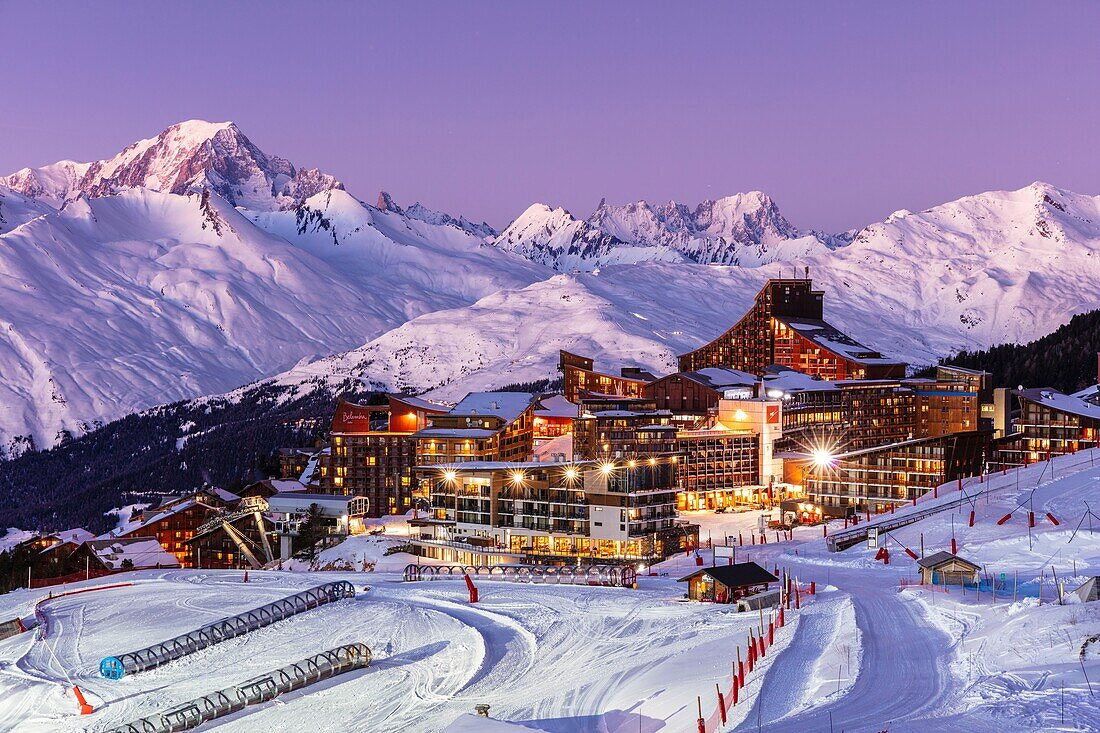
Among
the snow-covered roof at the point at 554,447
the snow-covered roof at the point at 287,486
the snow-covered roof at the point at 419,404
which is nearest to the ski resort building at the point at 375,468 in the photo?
the snow-covered roof at the point at 419,404

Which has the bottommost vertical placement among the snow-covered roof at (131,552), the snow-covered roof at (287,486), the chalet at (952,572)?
the snow-covered roof at (131,552)

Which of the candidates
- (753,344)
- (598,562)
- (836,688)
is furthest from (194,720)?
(753,344)

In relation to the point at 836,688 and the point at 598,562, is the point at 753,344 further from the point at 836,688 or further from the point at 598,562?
the point at 836,688

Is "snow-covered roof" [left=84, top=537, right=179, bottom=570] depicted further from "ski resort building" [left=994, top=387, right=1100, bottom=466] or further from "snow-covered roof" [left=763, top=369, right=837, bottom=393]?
"ski resort building" [left=994, top=387, right=1100, bottom=466]

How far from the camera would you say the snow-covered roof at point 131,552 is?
11675 centimetres

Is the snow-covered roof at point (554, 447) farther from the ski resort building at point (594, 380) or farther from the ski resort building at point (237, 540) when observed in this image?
the ski resort building at point (237, 540)

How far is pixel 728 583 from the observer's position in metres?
57.7

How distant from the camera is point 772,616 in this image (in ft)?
171

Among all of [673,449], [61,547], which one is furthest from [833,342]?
[61,547]

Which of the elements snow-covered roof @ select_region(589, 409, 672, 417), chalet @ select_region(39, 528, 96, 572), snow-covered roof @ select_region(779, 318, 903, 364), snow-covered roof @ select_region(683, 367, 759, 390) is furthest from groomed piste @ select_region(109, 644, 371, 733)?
snow-covered roof @ select_region(779, 318, 903, 364)

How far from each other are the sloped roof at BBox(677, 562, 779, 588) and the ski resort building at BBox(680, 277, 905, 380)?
113m

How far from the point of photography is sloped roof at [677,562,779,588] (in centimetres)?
5788

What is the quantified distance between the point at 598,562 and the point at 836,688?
46.0 meters

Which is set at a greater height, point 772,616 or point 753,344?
point 753,344
